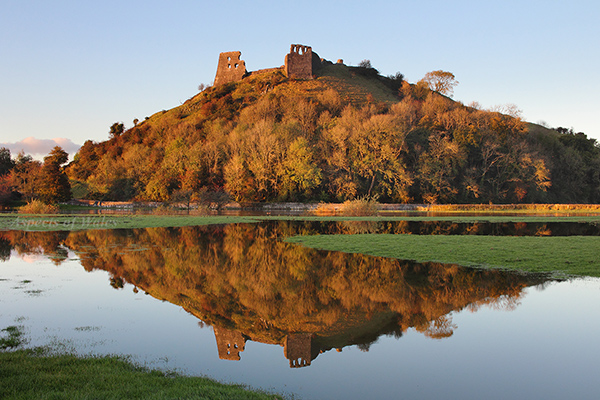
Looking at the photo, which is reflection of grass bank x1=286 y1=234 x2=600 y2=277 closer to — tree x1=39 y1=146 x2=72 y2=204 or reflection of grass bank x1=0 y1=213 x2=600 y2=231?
reflection of grass bank x1=0 y1=213 x2=600 y2=231

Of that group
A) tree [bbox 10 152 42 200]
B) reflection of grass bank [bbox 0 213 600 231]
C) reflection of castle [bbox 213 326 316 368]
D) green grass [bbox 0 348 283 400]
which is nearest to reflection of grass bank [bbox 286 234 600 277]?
reflection of castle [bbox 213 326 316 368]

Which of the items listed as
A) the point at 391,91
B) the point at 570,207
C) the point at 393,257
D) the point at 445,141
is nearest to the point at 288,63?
the point at 391,91

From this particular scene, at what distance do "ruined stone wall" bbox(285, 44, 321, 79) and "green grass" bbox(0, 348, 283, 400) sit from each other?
104899mm

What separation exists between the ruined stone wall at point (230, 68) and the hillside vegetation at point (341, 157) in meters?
23.3

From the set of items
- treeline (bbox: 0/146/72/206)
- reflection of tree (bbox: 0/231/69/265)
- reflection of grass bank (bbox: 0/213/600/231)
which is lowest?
reflection of tree (bbox: 0/231/69/265)

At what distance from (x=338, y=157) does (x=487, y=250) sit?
41.6 m

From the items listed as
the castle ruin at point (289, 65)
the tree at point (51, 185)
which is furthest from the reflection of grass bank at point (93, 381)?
the castle ruin at point (289, 65)

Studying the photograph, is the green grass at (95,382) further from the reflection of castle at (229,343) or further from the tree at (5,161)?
the tree at (5,161)

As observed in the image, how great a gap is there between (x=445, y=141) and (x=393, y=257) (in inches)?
2108

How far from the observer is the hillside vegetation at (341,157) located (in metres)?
56.6

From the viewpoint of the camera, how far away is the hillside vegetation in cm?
5662

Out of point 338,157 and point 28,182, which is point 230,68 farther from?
point 28,182

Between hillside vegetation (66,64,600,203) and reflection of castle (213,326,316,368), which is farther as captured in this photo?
hillside vegetation (66,64,600,203)

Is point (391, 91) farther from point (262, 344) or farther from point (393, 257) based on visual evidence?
point (262, 344)
